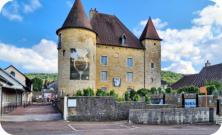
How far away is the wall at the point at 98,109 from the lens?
14.1 metres

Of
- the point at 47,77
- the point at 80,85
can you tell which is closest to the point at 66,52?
the point at 80,85

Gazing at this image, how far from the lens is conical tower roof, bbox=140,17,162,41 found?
113 feet

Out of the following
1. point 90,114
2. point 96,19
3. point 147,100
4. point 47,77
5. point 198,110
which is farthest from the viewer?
point 47,77

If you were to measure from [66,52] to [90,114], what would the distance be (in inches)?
552

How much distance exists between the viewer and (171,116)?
1473 cm

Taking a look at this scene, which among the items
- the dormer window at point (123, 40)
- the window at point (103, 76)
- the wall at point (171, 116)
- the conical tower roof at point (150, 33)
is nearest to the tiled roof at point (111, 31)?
the dormer window at point (123, 40)

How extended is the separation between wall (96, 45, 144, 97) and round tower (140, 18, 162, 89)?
0.91 metres

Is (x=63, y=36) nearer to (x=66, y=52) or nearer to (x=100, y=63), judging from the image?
(x=66, y=52)

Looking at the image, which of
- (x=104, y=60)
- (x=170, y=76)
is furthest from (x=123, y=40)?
(x=170, y=76)

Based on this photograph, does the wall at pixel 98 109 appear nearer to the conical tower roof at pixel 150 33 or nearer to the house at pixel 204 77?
the conical tower roof at pixel 150 33

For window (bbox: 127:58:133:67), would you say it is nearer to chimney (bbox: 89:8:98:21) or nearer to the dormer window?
the dormer window

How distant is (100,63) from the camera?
31156 mm

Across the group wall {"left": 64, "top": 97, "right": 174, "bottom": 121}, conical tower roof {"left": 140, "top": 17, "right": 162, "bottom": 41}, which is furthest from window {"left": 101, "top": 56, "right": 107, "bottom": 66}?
wall {"left": 64, "top": 97, "right": 174, "bottom": 121}

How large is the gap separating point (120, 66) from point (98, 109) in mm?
18276
